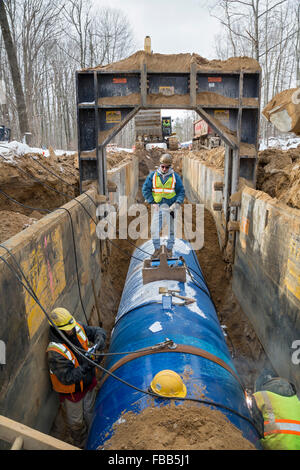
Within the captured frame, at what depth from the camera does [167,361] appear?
11.8ft

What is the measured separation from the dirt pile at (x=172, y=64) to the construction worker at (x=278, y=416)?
6.64m

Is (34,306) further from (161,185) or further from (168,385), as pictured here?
(161,185)

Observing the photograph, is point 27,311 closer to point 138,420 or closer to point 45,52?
point 138,420

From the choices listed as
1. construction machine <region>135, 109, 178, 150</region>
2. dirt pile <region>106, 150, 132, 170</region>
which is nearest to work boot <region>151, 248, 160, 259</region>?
dirt pile <region>106, 150, 132, 170</region>

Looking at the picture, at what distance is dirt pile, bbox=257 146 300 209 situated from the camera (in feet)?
22.9

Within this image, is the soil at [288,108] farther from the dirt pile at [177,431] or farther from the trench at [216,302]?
the dirt pile at [177,431]

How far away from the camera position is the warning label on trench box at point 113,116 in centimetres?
784

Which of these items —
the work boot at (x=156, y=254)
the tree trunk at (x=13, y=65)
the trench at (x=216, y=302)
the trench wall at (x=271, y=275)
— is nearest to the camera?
the trench wall at (x=271, y=275)

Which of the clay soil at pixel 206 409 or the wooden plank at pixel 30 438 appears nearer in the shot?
the wooden plank at pixel 30 438

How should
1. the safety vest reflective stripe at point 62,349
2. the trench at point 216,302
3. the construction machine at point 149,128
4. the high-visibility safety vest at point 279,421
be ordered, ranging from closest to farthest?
→ the high-visibility safety vest at point 279,421 → the safety vest reflective stripe at point 62,349 → the trench at point 216,302 → the construction machine at point 149,128

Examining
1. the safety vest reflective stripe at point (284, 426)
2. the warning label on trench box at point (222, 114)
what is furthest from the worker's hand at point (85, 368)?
the warning label on trench box at point (222, 114)

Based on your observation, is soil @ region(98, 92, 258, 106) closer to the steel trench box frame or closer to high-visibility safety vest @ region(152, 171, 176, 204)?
the steel trench box frame

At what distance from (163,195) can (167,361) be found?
3695 mm
